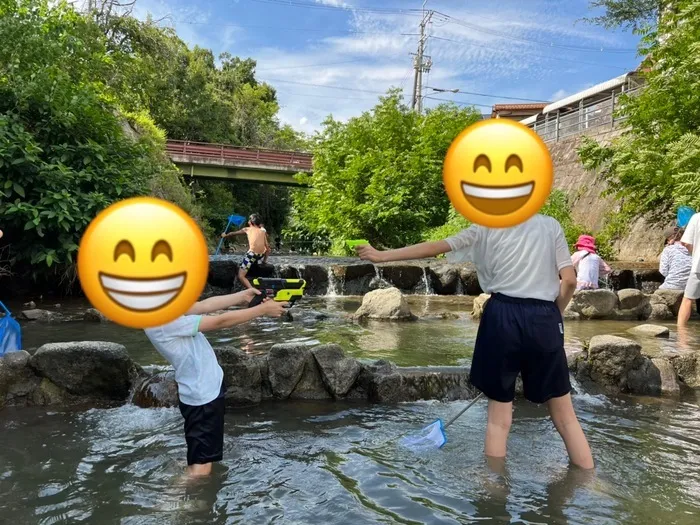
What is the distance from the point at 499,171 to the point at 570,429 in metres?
1.99

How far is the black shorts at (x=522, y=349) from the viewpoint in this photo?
317 centimetres

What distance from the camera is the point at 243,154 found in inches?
1468

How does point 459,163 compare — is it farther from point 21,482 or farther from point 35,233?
point 35,233

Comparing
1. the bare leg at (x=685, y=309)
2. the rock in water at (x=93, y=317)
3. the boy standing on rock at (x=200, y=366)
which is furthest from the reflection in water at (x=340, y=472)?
the rock in water at (x=93, y=317)

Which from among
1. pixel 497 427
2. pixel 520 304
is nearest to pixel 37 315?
pixel 497 427

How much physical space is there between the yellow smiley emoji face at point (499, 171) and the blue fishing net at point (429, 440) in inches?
91.5

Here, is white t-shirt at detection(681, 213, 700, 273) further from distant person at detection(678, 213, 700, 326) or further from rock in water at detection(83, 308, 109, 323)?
rock in water at detection(83, 308, 109, 323)

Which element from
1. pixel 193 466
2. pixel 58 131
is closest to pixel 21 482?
pixel 193 466

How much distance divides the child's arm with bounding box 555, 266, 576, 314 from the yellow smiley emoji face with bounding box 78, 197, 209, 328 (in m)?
2.19

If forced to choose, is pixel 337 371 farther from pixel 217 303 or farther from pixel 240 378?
pixel 217 303

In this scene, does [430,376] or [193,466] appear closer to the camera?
[193,466]

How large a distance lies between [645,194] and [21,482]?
17355 millimetres

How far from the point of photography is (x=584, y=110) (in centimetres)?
2573

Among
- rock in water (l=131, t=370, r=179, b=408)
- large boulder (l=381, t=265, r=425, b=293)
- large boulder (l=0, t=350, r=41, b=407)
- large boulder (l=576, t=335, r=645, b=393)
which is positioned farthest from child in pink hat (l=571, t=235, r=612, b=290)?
large boulder (l=0, t=350, r=41, b=407)
